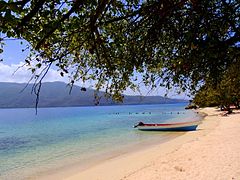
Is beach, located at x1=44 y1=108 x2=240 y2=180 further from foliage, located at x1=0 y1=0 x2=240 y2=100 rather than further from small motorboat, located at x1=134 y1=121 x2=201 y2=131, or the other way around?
small motorboat, located at x1=134 y1=121 x2=201 y2=131

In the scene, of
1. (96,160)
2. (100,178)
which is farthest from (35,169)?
(100,178)

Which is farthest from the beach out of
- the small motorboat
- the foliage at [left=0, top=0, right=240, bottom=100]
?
the small motorboat

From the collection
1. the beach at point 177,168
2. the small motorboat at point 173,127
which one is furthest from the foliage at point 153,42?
the small motorboat at point 173,127

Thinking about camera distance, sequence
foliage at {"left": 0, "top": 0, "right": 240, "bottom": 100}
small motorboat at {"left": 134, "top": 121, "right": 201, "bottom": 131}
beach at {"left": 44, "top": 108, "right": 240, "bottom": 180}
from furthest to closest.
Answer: small motorboat at {"left": 134, "top": 121, "right": 201, "bottom": 131}
beach at {"left": 44, "top": 108, "right": 240, "bottom": 180}
foliage at {"left": 0, "top": 0, "right": 240, "bottom": 100}

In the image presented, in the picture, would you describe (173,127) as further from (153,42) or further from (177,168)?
(153,42)

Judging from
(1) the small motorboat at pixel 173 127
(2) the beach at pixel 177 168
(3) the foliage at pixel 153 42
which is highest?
(3) the foliage at pixel 153 42

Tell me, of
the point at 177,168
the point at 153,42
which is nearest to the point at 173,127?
the point at 177,168

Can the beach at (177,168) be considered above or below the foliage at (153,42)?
below

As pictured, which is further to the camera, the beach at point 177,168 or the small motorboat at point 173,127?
the small motorboat at point 173,127

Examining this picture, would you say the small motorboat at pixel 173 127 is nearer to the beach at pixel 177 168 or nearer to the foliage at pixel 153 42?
the beach at pixel 177 168

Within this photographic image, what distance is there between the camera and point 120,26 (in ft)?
18.6

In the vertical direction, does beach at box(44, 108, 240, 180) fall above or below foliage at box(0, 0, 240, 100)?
below

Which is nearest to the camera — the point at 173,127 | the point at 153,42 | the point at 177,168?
the point at 153,42

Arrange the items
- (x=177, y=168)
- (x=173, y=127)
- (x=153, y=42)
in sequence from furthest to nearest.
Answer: (x=173, y=127) → (x=177, y=168) → (x=153, y=42)
